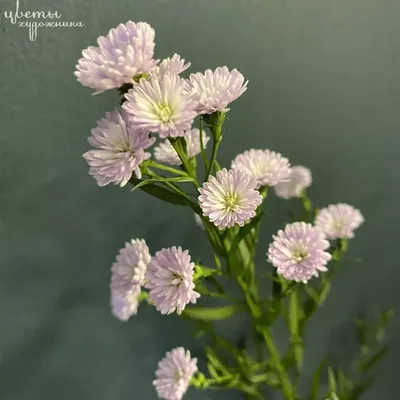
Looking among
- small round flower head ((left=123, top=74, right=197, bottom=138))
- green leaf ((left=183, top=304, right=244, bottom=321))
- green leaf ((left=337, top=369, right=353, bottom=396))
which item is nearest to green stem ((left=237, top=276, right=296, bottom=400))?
green leaf ((left=183, top=304, right=244, bottom=321))

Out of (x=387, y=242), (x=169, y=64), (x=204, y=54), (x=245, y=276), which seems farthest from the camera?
(x=387, y=242)

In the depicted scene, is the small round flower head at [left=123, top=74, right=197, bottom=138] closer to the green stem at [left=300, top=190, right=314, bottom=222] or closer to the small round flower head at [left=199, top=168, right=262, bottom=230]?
→ the small round flower head at [left=199, top=168, right=262, bottom=230]

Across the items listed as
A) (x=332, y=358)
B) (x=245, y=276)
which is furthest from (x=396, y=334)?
(x=245, y=276)

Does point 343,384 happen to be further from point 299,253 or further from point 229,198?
point 229,198

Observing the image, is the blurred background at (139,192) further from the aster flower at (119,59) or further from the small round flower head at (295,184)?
the aster flower at (119,59)

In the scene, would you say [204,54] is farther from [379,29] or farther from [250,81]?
[379,29]

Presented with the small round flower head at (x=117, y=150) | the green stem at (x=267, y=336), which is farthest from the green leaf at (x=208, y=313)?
the small round flower head at (x=117, y=150)
